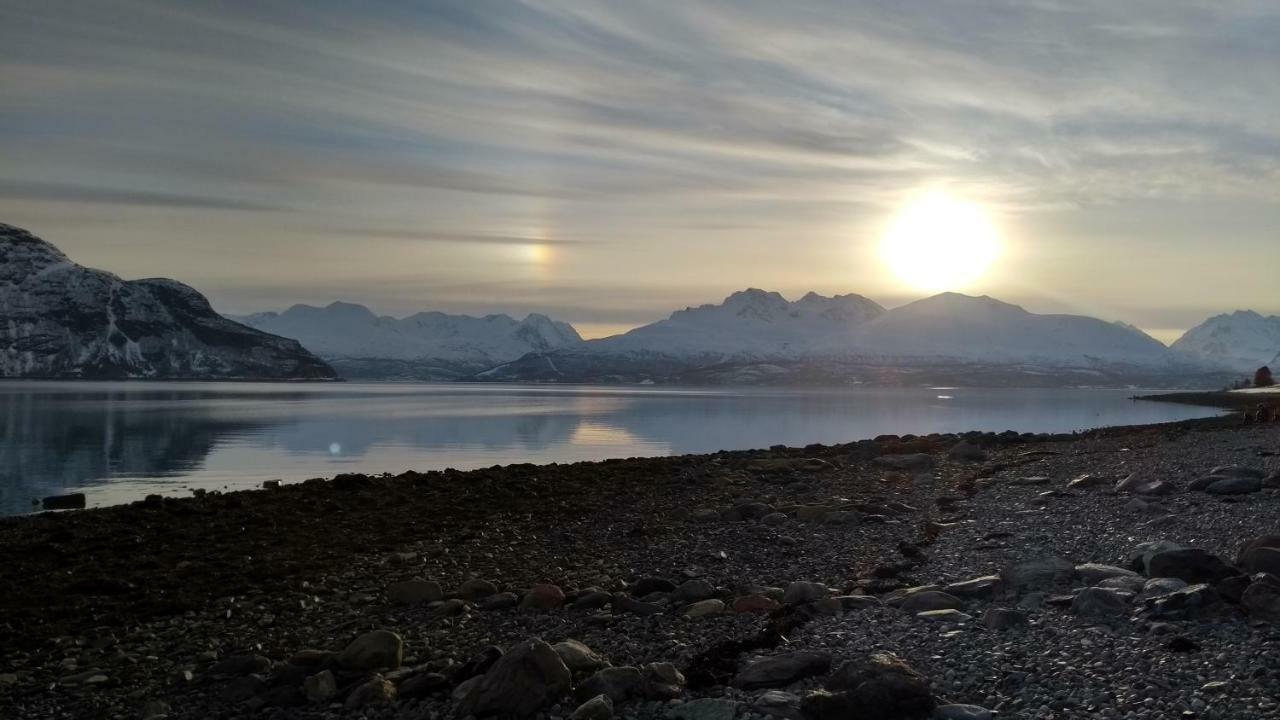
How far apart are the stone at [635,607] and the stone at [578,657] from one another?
9.02 feet

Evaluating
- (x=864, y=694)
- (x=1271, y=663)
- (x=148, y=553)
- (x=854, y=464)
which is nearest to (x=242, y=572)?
(x=148, y=553)

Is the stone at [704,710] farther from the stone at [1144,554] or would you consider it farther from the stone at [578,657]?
the stone at [1144,554]

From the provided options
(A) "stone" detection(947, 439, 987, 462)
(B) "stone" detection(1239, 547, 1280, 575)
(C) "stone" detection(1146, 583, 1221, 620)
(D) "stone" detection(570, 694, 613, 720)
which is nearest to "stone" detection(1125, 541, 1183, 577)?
(B) "stone" detection(1239, 547, 1280, 575)

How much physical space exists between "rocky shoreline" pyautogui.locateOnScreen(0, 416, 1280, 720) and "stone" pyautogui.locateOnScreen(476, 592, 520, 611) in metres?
0.14

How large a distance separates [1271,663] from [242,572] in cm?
1750

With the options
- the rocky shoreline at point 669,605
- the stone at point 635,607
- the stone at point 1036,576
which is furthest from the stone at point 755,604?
the stone at point 1036,576

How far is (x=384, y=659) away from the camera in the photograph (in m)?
12.4

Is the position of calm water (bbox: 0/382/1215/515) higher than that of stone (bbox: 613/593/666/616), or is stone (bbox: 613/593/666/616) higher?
stone (bbox: 613/593/666/616)

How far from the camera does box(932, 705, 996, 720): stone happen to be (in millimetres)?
9328

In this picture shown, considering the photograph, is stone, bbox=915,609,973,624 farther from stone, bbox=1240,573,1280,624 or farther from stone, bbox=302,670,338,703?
stone, bbox=302,670,338,703

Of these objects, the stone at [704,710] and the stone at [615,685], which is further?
the stone at [615,685]

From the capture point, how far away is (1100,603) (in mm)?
12445

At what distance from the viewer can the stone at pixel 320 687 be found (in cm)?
1151

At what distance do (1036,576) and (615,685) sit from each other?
24.1 ft
